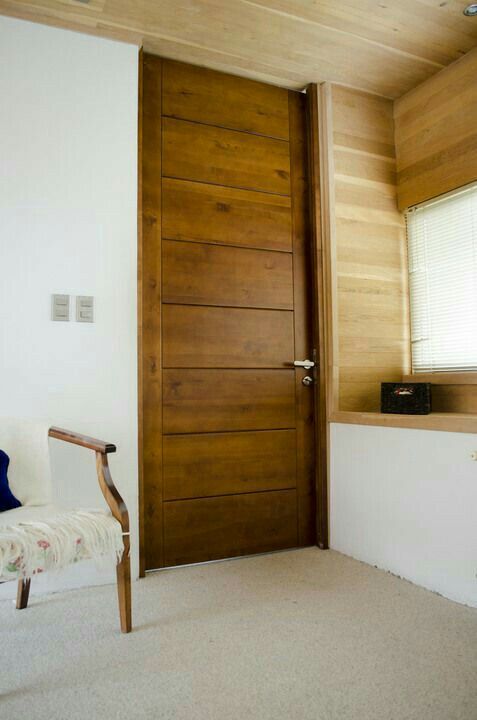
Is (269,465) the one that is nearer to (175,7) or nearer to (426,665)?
(426,665)

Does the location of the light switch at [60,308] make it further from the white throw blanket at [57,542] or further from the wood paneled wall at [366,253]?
the wood paneled wall at [366,253]

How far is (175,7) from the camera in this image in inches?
92.4

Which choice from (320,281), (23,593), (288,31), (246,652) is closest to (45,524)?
(23,593)

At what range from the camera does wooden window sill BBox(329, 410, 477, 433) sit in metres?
2.15

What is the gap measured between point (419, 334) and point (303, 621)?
1.64 metres

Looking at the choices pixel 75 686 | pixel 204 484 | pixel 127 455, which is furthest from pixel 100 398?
pixel 75 686

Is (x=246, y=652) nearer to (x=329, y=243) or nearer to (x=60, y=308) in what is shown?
(x=60, y=308)

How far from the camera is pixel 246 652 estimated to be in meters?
1.73

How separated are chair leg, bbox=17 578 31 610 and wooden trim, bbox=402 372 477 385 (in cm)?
200

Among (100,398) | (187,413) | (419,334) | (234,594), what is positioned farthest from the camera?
(419,334)

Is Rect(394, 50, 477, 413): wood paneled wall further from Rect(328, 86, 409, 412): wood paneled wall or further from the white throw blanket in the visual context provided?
the white throw blanket

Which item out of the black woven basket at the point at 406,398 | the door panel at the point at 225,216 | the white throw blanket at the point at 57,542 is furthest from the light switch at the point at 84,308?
the black woven basket at the point at 406,398

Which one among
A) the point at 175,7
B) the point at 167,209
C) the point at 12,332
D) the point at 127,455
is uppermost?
the point at 175,7

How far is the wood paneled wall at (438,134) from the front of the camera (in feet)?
8.64
